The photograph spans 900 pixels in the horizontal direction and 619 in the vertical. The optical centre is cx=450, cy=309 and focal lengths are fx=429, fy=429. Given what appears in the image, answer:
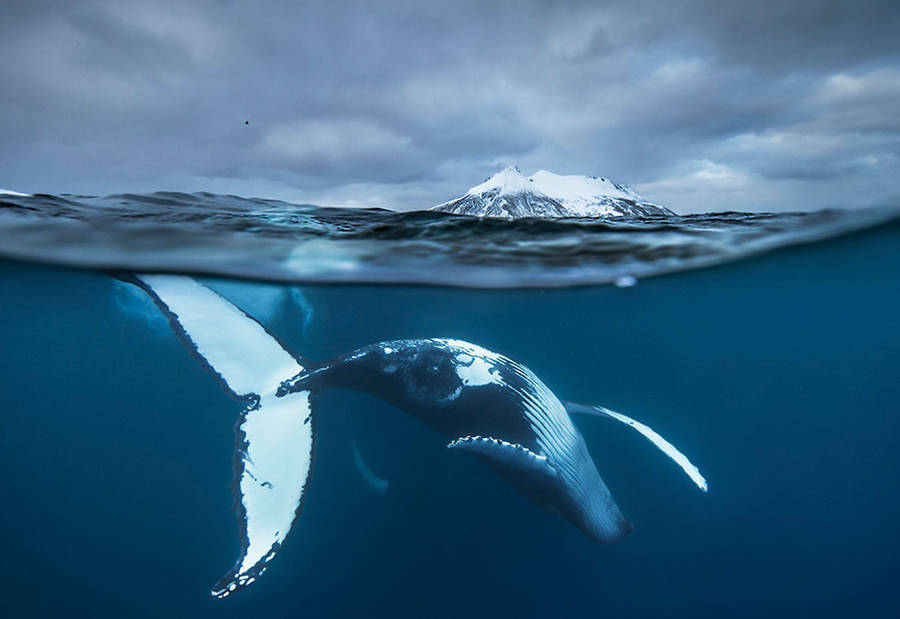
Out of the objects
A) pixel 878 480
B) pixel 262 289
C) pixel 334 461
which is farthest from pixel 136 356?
pixel 878 480

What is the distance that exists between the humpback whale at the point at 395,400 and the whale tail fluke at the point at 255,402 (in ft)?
0.04

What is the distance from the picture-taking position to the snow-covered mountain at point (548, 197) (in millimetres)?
50969

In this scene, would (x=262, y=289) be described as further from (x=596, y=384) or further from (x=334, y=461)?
(x=596, y=384)

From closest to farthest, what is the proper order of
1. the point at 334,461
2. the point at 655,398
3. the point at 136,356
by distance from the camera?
the point at 334,461 < the point at 655,398 < the point at 136,356

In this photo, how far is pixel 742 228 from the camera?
27.1 feet

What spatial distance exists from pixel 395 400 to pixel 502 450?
261cm

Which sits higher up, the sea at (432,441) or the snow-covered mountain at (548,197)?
the snow-covered mountain at (548,197)

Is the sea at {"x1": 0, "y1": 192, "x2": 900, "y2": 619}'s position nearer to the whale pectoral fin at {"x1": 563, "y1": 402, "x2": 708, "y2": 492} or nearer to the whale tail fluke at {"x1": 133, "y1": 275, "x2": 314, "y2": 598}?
the whale tail fluke at {"x1": 133, "y1": 275, "x2": 314, "y2": 598}

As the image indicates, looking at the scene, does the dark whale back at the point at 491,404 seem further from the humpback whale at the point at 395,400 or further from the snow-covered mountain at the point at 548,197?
the snow-covered mountain at the point at 548,197

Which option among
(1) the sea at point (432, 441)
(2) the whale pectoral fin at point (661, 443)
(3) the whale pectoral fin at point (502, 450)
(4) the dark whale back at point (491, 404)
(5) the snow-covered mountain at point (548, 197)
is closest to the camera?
(3) the whale pectoral fin at point (502, 450)

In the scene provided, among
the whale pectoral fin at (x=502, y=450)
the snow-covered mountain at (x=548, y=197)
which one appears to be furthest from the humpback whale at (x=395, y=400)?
the snow-covered mountain at (x=548, y=197)

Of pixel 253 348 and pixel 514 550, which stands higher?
pixel 253 348

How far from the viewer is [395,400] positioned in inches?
250

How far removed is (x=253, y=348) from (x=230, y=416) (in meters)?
9.65
